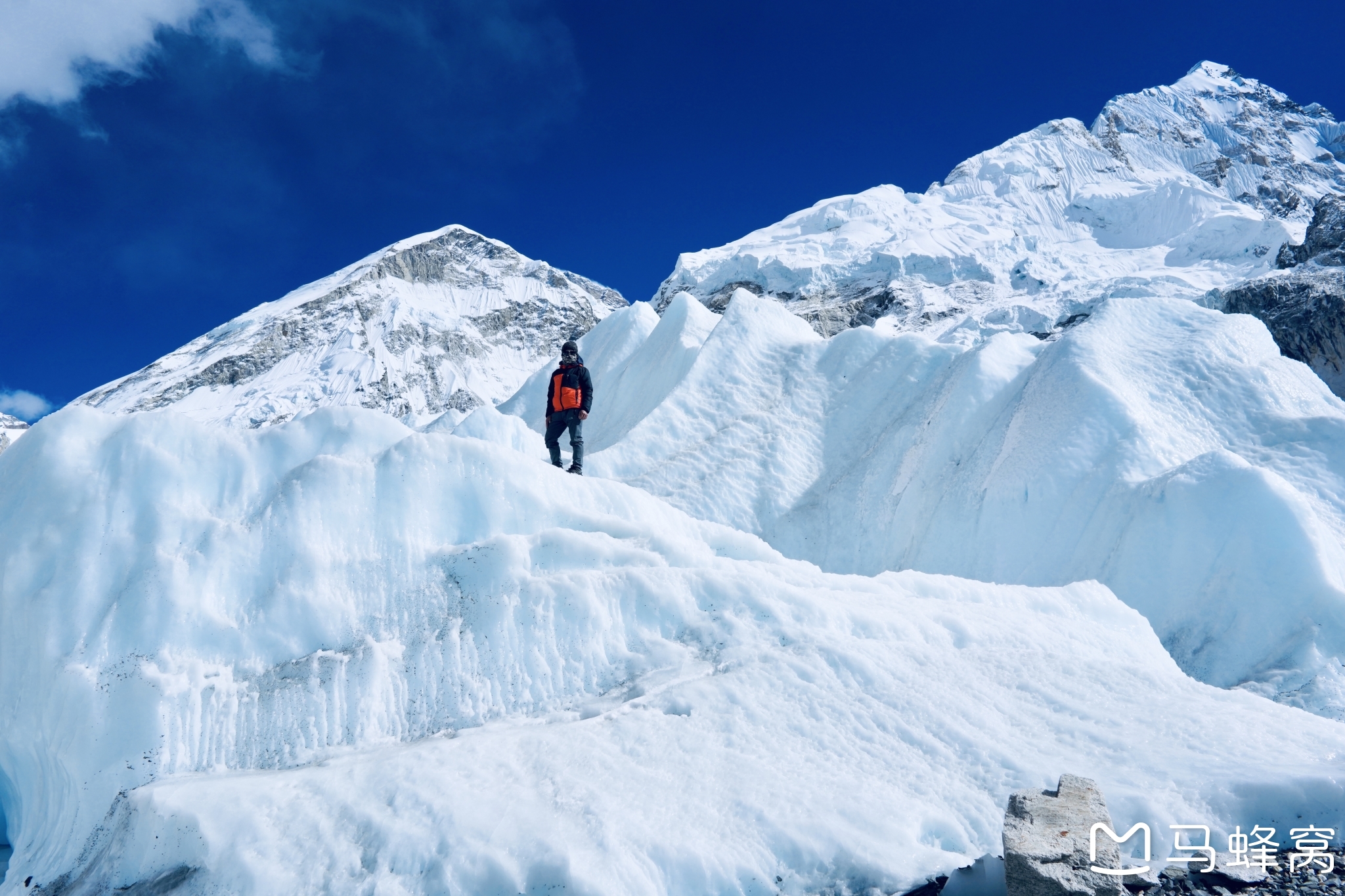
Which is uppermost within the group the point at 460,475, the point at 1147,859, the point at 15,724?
the point at 460,475

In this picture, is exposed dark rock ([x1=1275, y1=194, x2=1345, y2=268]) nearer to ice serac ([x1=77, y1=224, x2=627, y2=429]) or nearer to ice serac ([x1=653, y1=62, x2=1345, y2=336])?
ice serac ([x1=653, y1=62, x2=1345, y2=336])

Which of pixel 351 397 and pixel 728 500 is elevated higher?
pixel 351 397

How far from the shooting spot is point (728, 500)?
987cm

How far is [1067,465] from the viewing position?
8133 mm

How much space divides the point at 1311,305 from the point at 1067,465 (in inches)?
1139

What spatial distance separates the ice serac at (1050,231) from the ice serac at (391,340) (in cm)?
2734

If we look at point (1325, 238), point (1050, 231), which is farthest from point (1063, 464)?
point (1050, 231)

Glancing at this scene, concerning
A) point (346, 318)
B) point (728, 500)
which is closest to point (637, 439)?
point (728, 500)

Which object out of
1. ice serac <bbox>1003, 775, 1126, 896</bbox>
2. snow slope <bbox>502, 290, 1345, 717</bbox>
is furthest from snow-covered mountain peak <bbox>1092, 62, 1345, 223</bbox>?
ice serac <bbox>1003, 775, 1126, 896</bbox>

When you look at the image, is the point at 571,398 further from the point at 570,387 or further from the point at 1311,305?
the point at 1311,305

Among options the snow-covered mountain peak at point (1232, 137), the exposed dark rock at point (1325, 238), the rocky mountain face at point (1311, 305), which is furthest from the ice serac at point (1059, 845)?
the snow-covered mountain peak at point (1232, 137)

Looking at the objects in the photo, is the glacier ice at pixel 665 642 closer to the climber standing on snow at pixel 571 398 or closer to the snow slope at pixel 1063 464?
the snow slope at pixel 1063 464

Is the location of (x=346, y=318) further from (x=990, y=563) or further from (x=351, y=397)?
(x=990, y=563)

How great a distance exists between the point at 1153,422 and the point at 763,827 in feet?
22.7
